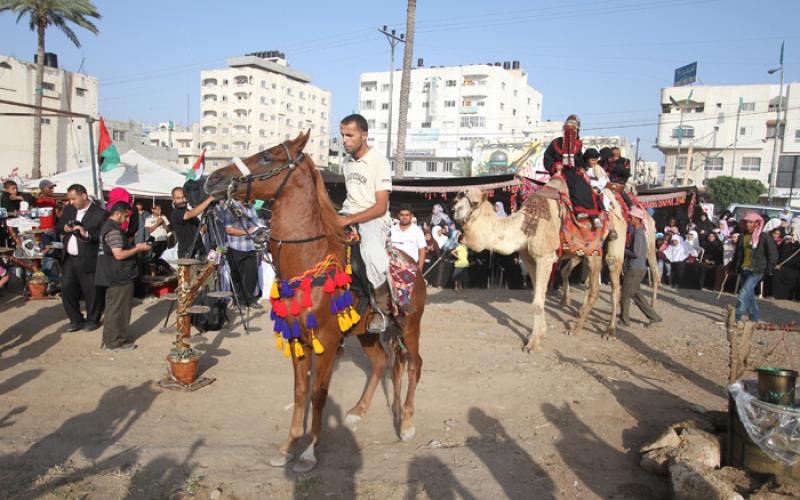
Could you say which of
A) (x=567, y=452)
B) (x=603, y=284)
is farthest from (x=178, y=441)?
(x=603, y=284)

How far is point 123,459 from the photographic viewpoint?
4.38 metres

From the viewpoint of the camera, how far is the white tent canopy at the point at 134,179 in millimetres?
14844

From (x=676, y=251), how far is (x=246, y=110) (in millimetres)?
89885

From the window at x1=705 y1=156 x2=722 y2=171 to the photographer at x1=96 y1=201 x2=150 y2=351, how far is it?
2795 inches

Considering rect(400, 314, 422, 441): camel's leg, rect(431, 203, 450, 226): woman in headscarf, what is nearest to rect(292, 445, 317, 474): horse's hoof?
rect(400, 314, 422, 441): camel's leg

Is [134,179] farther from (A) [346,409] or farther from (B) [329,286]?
(B) [329,286]

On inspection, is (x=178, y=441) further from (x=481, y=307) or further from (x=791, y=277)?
(x=791, y=277)

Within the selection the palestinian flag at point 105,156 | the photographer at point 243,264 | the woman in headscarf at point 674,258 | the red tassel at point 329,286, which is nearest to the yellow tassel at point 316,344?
the red tassel at point 329,286

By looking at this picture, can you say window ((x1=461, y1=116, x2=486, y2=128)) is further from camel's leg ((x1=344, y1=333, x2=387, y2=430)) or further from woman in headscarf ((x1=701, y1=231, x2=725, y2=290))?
camel's leg ((x1=344, y1=333, x2=387, y2=430))

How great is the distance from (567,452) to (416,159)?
74.0m

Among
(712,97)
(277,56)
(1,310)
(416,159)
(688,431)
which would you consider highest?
(277,56)

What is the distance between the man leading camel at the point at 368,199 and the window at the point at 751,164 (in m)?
72.1

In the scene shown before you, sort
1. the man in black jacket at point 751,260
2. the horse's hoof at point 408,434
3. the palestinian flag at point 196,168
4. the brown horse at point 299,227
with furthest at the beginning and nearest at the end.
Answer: the palestinian flag at point 196,168 < the man in black jacket at point 751,260 < the horse's hoof at point 408,434 < the brown horse at point 299,227

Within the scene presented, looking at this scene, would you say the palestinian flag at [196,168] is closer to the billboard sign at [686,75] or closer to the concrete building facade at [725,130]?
the concrete building facade at [725,130]
